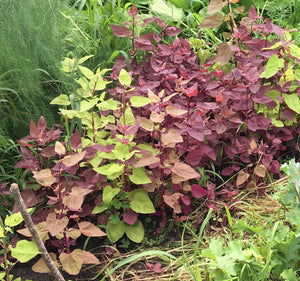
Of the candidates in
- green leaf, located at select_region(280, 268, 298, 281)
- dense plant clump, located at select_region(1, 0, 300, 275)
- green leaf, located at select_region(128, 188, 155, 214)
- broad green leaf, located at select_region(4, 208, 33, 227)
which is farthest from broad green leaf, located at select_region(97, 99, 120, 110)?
green leaf, located at select_region(280, 268, 298, 281)

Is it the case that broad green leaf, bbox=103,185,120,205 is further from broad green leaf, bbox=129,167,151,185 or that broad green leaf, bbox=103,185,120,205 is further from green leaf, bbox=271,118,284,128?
green leaf, bbox=271,118,284,128

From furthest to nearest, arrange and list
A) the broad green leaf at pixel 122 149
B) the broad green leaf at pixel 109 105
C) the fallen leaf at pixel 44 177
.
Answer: the broad green leaf at pixel 109 105 < the broad green leaf at pixel 122 149 < the fallen leaf at pixel 44 177

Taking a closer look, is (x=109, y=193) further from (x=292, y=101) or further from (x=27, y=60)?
(x=292, y=101)

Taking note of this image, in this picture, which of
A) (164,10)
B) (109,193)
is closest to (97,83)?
(109,193)

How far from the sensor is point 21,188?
87.4 inches

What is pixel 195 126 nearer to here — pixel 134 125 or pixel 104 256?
pixel 134 125

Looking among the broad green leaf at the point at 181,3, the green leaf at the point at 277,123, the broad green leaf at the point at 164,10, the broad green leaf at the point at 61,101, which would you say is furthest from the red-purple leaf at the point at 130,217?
the broad green leaf at the point at 181,3

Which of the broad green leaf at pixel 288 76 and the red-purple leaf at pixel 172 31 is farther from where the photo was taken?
the red-purple leaf at pixel 172 31

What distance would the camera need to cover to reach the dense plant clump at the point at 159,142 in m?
1.97

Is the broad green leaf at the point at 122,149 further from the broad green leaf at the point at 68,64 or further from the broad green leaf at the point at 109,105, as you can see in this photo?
the broad green leaf at the point at 68,64

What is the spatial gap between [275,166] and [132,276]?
2.96ft

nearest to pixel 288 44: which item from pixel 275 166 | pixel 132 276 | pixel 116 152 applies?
pixel 275 166

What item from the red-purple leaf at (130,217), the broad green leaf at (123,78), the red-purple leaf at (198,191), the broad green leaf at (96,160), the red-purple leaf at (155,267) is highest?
the broad green leaf at (123,78)

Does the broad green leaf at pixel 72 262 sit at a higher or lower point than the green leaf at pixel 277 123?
lower
